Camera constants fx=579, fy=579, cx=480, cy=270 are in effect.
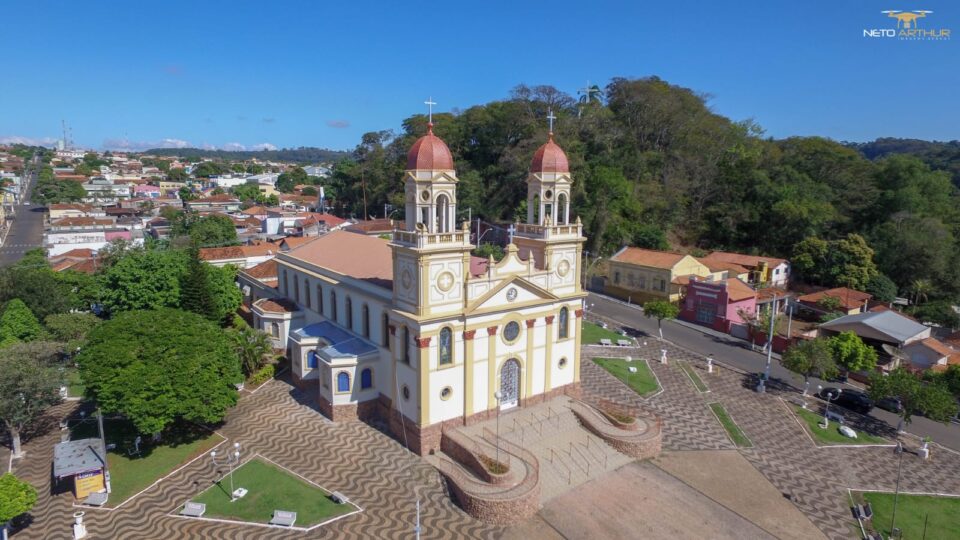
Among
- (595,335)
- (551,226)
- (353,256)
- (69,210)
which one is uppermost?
(551,226)

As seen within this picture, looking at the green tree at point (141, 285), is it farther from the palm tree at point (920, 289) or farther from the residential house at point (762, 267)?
the palm tree at point (920, 289)

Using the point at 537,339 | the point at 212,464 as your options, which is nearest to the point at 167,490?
the point at 212,464

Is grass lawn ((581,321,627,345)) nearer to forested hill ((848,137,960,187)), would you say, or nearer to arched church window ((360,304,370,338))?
arched church window ((360,304,370,338))

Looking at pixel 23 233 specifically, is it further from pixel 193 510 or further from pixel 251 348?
pixel 193 510

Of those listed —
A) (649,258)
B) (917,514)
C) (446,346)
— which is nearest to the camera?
(917,514)

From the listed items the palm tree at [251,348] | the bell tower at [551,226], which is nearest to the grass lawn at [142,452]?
the palm tree at [251,348]

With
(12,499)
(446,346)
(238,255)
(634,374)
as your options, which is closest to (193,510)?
(12,499)
